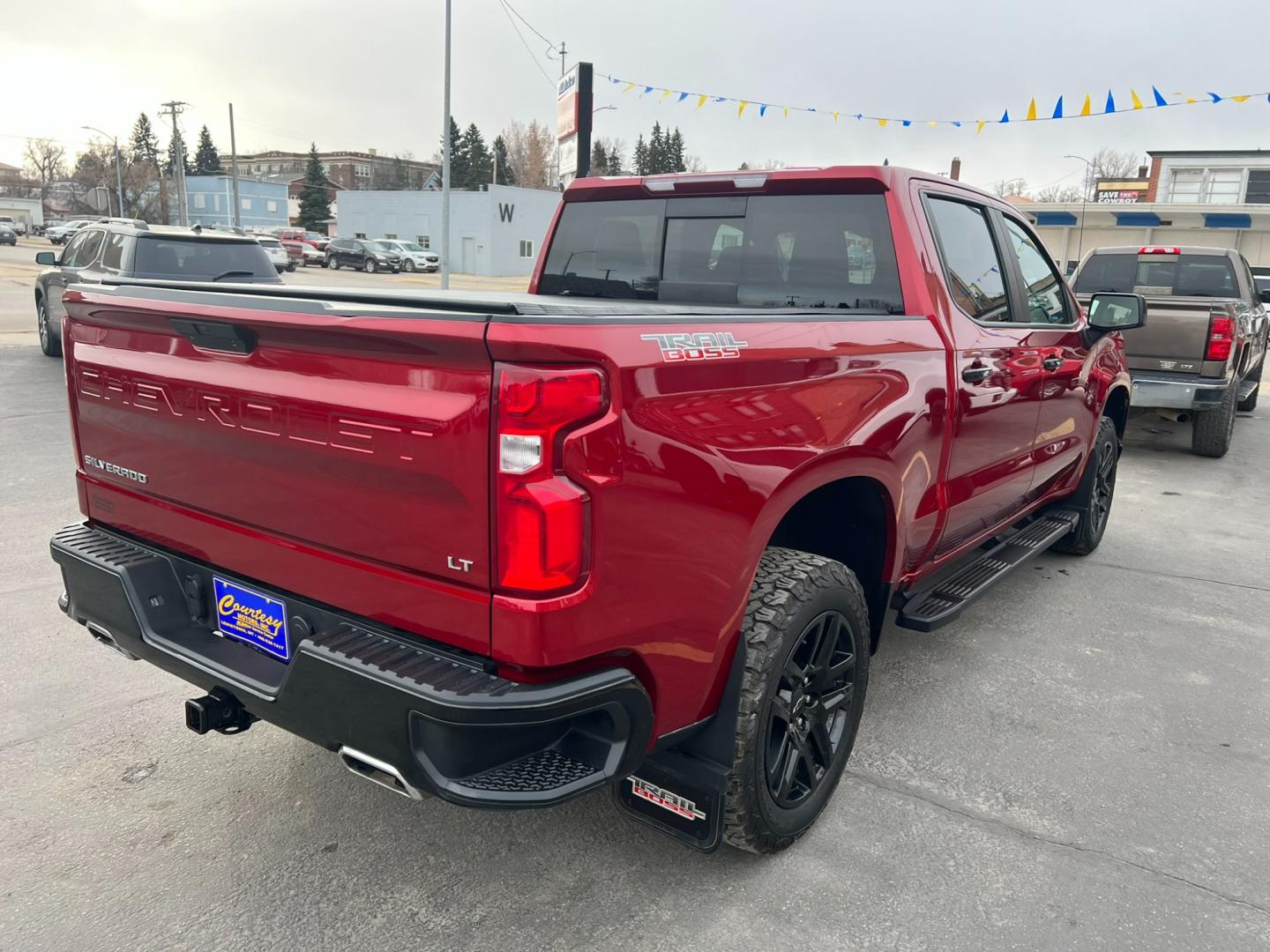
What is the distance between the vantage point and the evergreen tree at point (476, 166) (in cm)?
8744

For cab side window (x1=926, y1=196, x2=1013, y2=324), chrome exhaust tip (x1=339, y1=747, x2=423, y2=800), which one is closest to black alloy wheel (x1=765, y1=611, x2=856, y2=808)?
Result: chrome exhaust tip (x1=339, y1=747, x2=423, y2=800)

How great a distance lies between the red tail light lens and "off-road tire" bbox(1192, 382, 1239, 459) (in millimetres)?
476

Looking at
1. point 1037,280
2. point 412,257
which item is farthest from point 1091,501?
point 412,257

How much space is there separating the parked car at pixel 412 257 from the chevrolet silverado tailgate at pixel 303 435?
141 ft

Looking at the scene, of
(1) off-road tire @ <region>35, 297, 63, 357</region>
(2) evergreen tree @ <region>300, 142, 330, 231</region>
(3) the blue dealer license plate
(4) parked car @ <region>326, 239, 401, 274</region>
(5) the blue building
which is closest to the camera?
(3) the blue dealer license plate

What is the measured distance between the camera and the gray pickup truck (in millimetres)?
8258

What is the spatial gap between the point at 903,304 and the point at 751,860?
1.91 metres

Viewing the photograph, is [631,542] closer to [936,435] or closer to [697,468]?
[697,468]

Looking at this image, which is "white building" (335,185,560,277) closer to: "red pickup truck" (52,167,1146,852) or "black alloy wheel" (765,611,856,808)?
"red pickup truck" (52,167,1146,852)

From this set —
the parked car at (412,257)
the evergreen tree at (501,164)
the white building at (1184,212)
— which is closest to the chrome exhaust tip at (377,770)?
the white building at (1184,212)

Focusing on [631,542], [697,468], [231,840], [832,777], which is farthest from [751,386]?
[231,840]

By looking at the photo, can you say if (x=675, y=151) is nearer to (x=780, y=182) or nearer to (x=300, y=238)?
(x=300, y=238)

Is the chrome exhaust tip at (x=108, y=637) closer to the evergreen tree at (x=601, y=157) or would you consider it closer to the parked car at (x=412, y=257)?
the parked car at (x=412, y=257)

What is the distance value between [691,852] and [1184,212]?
4940cm
